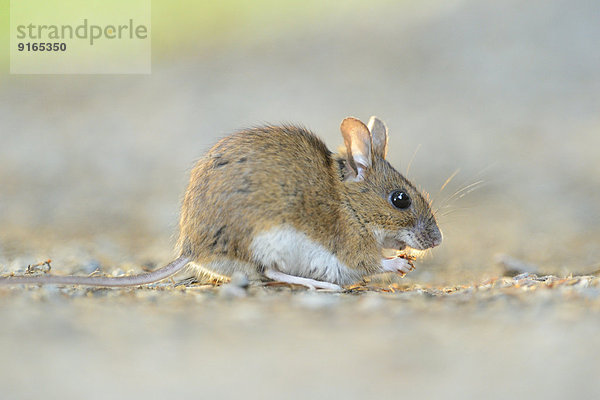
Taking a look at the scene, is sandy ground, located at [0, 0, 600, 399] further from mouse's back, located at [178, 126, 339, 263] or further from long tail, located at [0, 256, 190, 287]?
mouse's back, located at [178, 126, 339, 263]

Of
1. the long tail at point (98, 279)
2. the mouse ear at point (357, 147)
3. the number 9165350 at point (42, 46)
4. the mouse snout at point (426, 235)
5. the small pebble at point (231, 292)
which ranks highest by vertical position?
the number 9165350 at point (42, 46)

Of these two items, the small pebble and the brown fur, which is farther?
the brown fur

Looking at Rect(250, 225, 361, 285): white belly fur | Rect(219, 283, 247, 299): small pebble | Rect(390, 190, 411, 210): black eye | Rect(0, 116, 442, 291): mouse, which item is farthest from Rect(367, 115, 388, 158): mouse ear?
Rect(219, 283, 247, 299): small pebble

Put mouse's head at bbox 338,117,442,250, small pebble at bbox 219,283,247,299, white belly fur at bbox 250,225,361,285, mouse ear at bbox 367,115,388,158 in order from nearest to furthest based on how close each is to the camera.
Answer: small pebble at bbox 219,283,247,299, white belly fur at bbox 250,225,361,285, mouse's head at bbox 338,117,442,250, mouse ear at bbox 367,115,388,158

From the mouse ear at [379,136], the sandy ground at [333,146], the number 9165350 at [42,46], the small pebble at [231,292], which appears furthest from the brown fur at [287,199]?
the number 9165350 at [42,46]

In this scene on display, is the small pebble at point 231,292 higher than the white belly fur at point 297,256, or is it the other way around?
the white belly fur at point 297,256

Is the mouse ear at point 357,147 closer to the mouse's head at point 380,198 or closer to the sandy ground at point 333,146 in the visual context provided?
the mouse's head at point 380,198
